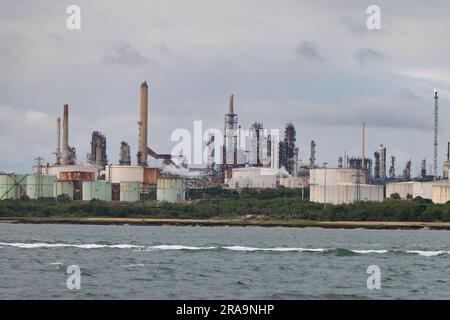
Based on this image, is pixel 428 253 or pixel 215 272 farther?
pixel 428 253

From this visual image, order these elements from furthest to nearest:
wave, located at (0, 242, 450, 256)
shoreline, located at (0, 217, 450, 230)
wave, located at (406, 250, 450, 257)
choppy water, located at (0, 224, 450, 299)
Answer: shoreline, located at (0, 217, 450, 230)
wave, located at (0, 242, 450, 256)
wave, located at (406, 250, 450, 257)
choppy water, located at (0, 224, 450, 299)

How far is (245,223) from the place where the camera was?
183750 millimetres

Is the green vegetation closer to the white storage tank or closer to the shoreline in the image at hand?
the white storage tank

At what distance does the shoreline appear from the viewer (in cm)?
17538

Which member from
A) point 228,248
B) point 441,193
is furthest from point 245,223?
point 228,248

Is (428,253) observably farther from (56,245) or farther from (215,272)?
(56,245)

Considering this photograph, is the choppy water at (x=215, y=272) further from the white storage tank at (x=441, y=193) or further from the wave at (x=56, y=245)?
the white storage tank at (x=441, y=193)

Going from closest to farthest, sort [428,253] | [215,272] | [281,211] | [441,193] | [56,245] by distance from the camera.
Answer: [215,272] < [428,253] < [56,245] < [281,211] < [441,193]

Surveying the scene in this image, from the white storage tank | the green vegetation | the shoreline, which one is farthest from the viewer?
the white storage tank

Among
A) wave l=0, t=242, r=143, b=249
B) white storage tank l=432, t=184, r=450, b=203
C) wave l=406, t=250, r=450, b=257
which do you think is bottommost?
wave l=406, t=250, r=450, b=257

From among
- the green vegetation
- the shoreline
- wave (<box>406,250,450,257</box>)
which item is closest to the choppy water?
wave (<box>406,250,450,257</box>)

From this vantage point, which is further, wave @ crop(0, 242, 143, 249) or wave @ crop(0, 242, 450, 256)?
wave @ crop(0, 242, 143, 249)

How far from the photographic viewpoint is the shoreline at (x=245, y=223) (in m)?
175
